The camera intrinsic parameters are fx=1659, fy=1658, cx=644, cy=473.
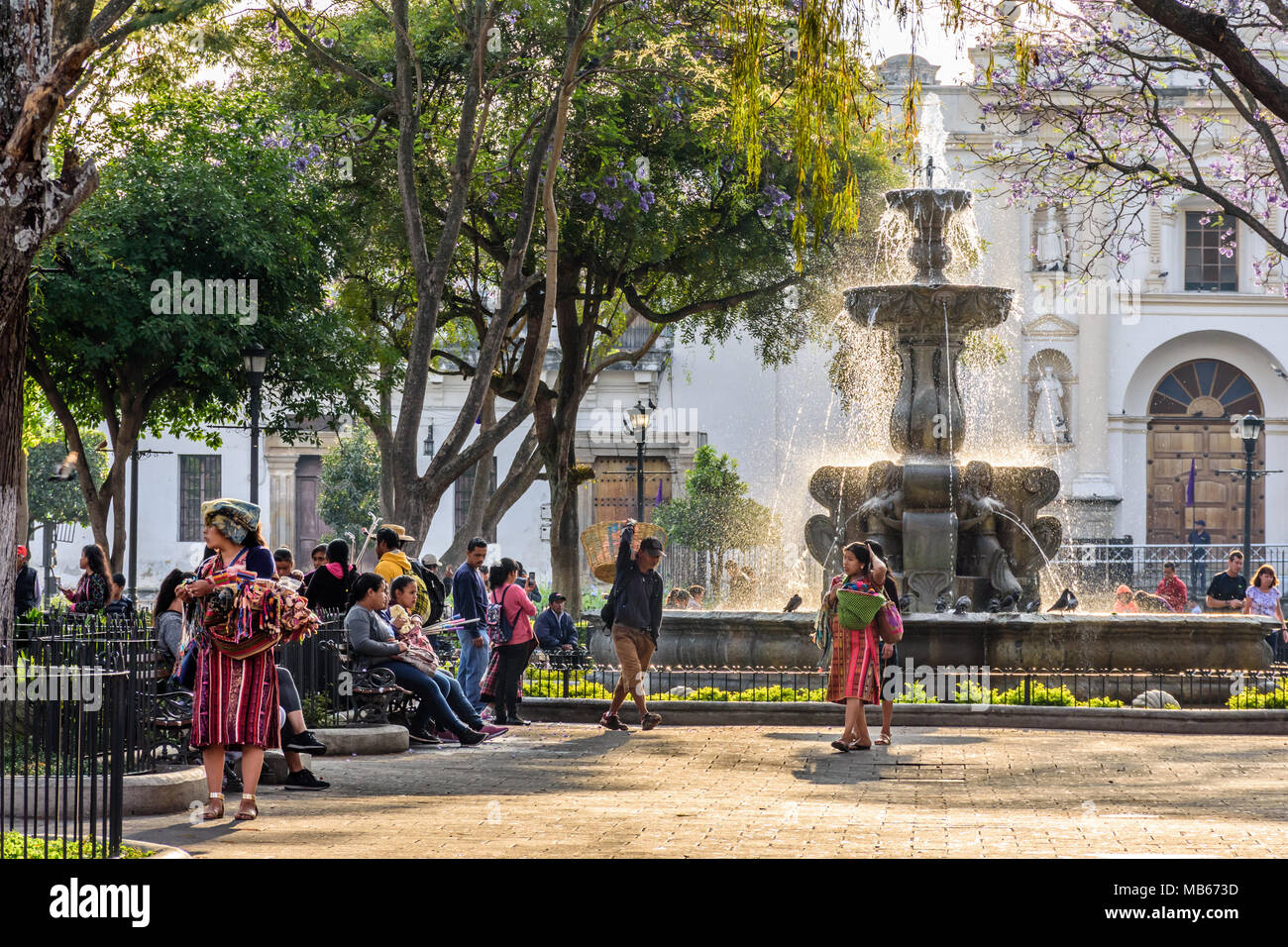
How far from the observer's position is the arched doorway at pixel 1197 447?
4012 centimetres

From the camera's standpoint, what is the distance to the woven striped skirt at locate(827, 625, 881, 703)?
439 inches

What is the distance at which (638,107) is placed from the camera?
21844 millimetres

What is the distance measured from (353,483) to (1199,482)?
20636 mm

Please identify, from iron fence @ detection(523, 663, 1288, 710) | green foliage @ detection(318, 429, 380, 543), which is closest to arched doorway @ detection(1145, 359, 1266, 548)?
green foliage @ detection(318, 429, 380, 543)

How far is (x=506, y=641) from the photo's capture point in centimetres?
1330

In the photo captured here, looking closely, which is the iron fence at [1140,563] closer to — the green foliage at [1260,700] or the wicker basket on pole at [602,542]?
the wicker basket on pole at [602,542]

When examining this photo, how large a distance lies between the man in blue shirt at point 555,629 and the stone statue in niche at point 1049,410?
2448cm

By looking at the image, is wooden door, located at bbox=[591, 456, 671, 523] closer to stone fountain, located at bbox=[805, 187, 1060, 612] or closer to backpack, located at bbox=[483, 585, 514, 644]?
stone fountain, located at bbox=[805, 187, 1060, 612]

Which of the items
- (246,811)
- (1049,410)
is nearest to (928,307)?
(246,811)

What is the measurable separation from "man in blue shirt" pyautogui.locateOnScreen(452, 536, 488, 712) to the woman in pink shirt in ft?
0.21

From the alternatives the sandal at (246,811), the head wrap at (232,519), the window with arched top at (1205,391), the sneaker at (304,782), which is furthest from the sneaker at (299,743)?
the window with arched top at (1205,391)

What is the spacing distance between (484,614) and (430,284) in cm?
322

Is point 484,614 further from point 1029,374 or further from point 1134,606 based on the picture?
point 1029,374

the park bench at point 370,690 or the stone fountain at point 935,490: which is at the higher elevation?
the stone fountain at point 935,490
